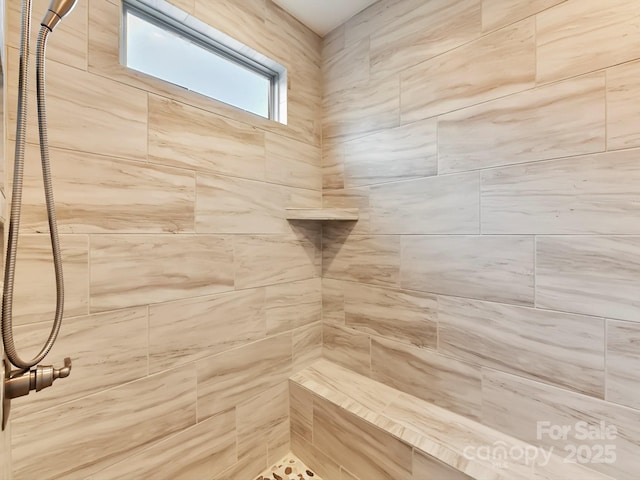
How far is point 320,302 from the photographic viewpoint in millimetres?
1692

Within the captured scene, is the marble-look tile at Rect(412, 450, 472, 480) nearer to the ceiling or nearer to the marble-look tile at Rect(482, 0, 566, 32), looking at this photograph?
the marble-look tile at Rect(482, 0, 566, 32)

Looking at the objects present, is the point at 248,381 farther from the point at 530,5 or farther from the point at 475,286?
the point at 530,5

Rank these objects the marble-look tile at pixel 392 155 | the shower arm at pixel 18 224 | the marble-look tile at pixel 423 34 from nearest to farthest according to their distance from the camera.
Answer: the shower arm at pixel 18 224 → the marble-look tile at pixel 423 34 → the marble-look tile at pixel 392 155

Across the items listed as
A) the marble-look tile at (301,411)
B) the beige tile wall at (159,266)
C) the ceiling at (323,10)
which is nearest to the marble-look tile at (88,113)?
the beige tile wall at (159,266)

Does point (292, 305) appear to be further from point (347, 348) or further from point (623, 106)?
point (623, 106)

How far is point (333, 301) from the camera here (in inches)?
64.9

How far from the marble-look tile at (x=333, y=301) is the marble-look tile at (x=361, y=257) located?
44 mm

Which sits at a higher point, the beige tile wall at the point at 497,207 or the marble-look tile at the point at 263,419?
the beige tile wall at the point at 497,207

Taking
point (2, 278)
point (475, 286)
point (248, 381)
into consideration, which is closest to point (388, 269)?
point (475, 286)

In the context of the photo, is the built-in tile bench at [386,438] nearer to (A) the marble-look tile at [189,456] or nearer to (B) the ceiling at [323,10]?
(A) the marble-look tile at [189,456]

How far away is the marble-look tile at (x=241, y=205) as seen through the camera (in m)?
1.18

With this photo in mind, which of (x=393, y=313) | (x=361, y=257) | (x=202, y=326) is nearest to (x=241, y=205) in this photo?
(x=202, y=326)

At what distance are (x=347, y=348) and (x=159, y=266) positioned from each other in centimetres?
104

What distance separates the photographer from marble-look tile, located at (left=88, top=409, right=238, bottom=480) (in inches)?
39.4
